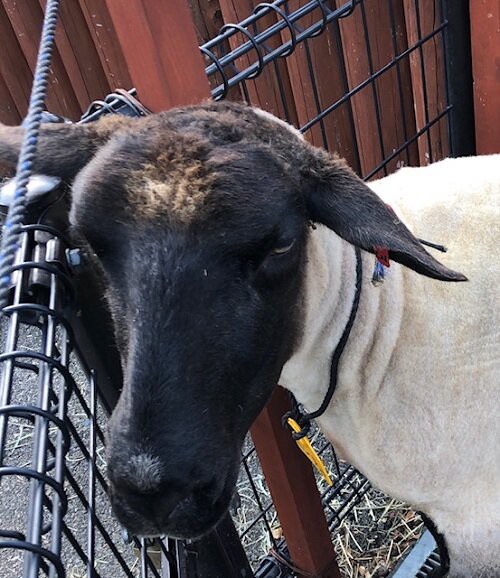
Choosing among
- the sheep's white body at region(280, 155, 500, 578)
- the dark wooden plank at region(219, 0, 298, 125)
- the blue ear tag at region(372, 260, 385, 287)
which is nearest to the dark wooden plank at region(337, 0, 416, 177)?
the dark wooden plank at region(219, 0, 298, 125)

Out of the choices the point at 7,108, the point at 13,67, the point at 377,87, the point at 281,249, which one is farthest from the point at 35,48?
the point at 281,249

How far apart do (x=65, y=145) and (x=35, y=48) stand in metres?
2.92

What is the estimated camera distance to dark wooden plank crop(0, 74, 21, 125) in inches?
177

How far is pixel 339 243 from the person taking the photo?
1.85m

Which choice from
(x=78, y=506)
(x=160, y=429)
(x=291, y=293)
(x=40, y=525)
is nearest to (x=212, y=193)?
(x=291, y=293)

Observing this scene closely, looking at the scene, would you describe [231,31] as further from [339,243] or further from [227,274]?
[227,274]

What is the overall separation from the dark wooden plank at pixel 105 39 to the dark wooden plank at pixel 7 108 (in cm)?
89

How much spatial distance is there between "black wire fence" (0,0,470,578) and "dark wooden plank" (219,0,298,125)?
11 mm

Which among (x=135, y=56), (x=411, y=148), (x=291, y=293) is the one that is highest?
(x=135, y=56)

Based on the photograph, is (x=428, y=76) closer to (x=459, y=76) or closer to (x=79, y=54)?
(x=459, y=76)

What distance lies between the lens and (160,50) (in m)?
1.64

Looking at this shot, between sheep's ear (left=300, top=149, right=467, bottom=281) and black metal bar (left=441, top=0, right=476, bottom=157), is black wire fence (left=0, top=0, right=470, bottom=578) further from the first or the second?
sheep's ear (left=300, top=149, right=467, bottom=281)

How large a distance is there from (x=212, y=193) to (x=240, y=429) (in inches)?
20.7

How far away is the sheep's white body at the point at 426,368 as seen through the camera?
6.03 feet
